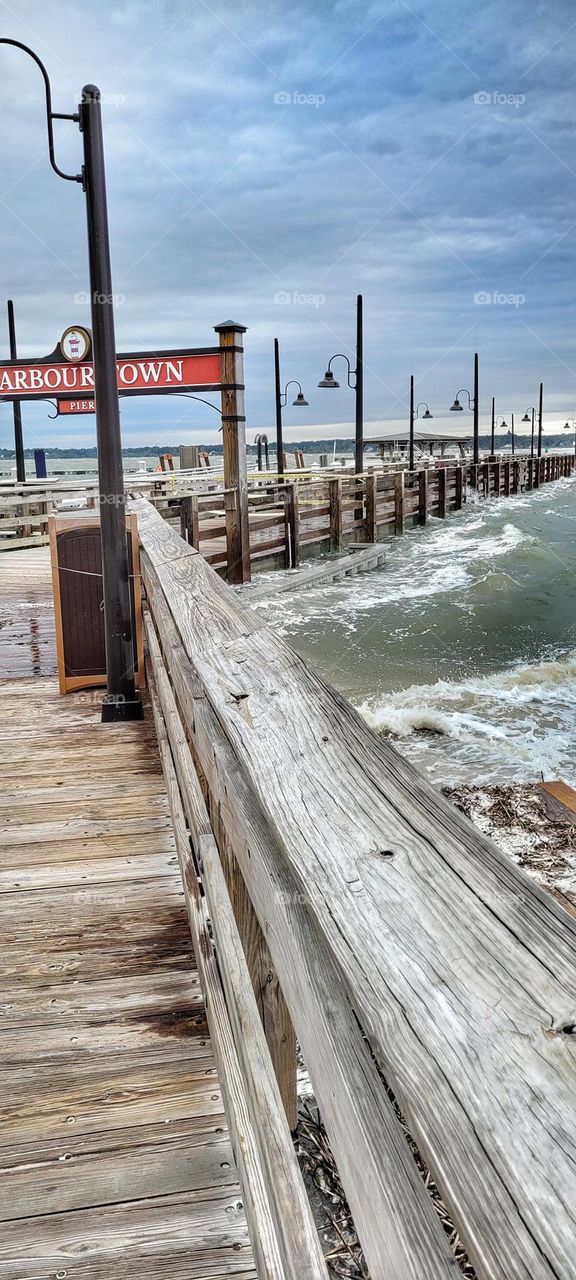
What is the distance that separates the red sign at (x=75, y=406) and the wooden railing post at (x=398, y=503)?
13316mm

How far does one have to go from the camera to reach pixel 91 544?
5.62 m

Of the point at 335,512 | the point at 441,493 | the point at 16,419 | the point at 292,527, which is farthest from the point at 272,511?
the point at 441,493

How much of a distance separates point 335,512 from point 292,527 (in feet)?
9.14

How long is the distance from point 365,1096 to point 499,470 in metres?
47.1

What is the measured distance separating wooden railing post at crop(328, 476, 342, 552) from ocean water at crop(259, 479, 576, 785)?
50.7 inches

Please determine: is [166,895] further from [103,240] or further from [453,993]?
[103,240]

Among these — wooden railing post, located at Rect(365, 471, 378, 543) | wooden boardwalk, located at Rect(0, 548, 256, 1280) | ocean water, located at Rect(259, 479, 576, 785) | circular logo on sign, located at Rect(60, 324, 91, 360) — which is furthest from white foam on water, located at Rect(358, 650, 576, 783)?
wooden railing post, located at Rect(365, 471, 378, 543)

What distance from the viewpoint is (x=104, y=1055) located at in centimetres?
233

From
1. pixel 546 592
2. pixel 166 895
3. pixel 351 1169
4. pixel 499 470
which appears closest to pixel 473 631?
pixel 546 592

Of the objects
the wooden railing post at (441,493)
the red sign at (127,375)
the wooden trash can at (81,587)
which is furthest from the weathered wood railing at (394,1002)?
the wooden railing post at (441,493)

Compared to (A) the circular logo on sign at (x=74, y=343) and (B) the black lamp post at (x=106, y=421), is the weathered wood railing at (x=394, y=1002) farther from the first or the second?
(A) the circular logo on sign at (x=74, y=343)

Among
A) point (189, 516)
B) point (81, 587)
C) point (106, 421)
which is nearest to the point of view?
point (106, 421)

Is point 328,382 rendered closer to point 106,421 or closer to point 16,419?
point 16,419

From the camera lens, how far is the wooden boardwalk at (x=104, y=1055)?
178cm
